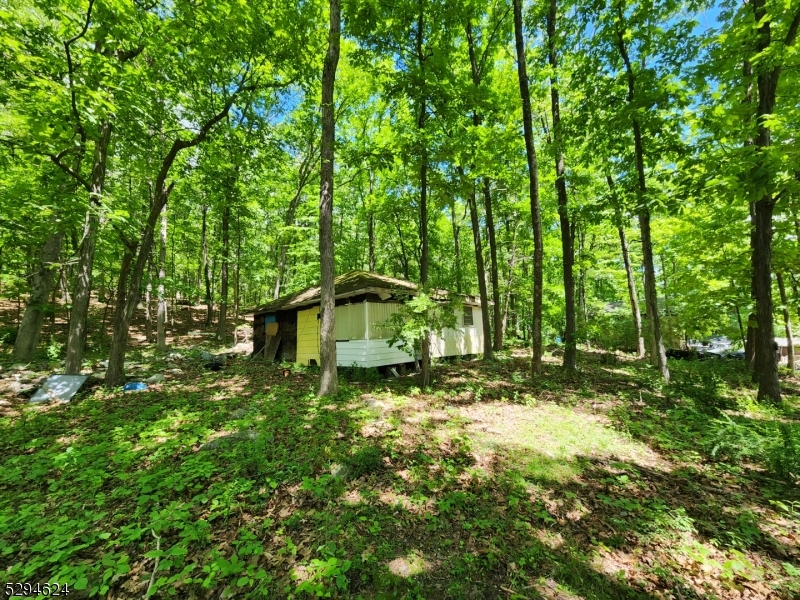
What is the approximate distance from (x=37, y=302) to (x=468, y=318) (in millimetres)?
15327

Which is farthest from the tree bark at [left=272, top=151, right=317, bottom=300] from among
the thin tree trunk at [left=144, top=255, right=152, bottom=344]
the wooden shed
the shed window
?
the shed window

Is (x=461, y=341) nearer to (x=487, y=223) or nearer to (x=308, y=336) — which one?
(x=487, y=223)

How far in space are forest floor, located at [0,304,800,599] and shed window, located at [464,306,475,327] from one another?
25.6 feet

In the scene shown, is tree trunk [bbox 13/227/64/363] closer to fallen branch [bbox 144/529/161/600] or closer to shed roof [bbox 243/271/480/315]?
shed roof [bbox 243/271/480/315]

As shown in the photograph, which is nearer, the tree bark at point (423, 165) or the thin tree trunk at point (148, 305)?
the tree bark at point (423, 165)

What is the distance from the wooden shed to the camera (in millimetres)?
10078

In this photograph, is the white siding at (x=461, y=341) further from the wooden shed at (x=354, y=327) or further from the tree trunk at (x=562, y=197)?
the tree trunk at (x=562, y=197)

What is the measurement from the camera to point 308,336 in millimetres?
11914

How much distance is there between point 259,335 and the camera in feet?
47.5

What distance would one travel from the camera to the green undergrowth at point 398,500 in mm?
2529

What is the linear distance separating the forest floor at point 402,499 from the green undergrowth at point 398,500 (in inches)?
0.8

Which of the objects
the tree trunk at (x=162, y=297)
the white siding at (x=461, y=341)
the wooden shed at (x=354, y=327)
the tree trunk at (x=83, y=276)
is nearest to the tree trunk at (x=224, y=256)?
the tree trunk at (x=162, y=297)

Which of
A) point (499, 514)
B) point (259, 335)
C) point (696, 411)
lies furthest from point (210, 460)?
point (259, 335)

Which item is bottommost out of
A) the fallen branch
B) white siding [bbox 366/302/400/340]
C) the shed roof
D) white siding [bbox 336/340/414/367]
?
the fallen branch
